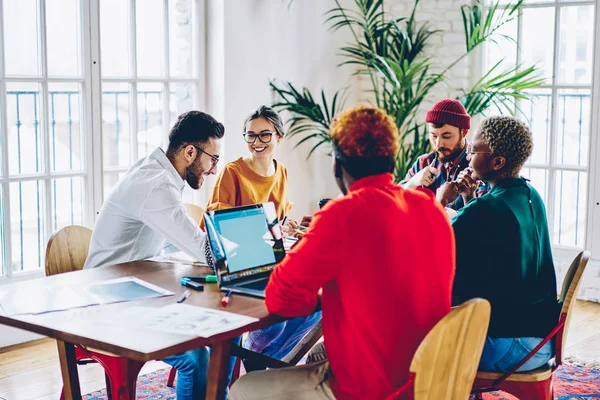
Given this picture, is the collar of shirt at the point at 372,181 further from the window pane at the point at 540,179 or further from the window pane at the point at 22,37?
the window pane at the point at 540,179

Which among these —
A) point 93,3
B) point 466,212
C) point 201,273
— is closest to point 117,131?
point 93,3

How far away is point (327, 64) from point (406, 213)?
4.05 metres

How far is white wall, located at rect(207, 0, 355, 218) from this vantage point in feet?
17.4

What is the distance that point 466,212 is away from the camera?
2689 millimetres

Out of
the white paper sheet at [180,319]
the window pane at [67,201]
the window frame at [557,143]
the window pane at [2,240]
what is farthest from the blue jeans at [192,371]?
the window frame at [557,143]

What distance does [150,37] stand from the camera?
16.5 ft

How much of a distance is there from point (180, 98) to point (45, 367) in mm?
1979

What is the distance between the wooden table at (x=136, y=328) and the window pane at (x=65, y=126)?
173cm

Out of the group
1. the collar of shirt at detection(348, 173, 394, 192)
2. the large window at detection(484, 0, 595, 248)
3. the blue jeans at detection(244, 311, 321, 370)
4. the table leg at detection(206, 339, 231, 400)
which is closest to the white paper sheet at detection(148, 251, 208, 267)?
the blue jeans at detection(244, 311, 321, 370)

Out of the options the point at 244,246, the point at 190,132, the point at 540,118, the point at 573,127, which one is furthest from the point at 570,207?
the point at 244,246

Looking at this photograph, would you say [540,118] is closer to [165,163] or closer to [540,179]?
[540,179]

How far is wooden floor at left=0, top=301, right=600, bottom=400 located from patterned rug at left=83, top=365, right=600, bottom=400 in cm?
12

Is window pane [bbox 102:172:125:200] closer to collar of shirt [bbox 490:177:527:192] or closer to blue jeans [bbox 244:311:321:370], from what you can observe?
blue jeans [bbox 244:311:321:370]

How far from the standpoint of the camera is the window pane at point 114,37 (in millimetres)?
4730
